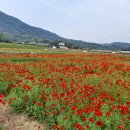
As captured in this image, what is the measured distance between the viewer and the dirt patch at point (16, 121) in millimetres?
11047

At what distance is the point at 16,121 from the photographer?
1162 cm

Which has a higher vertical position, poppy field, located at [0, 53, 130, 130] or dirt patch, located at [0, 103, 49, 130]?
poppy field, located at [0, 53, 130, 130]

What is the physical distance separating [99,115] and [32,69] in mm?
10462

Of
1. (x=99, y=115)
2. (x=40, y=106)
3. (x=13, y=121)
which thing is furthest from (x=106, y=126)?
(x=13, y=121)

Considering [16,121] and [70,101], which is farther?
[16,121]

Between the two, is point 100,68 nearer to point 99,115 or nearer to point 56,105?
point 56,105

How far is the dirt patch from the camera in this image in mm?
11047

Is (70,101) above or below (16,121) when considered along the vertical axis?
above

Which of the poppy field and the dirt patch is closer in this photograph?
the poppy field

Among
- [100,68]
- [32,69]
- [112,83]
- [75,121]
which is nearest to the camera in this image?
[75,121]

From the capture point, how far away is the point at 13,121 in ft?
38.3

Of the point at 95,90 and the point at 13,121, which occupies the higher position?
the point at 95,90

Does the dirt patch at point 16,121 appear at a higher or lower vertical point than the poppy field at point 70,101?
lower

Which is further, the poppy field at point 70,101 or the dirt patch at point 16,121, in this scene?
the dirt patch at point 16,121
